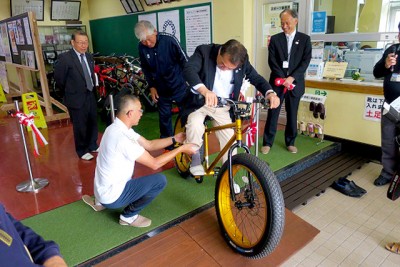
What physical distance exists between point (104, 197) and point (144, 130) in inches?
114

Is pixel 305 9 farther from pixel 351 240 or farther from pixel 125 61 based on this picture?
pixel 125 61

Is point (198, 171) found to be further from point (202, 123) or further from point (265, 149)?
point (265, 149)

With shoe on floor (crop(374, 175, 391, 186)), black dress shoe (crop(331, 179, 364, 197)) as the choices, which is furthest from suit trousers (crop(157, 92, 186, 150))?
shoe on floor (crop(374, 175, 391, 186))

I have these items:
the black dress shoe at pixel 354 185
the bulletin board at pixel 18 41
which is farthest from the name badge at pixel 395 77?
the bulletin board at pixel 18 41

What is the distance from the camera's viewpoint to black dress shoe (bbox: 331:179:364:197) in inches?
121

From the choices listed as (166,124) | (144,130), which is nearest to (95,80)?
(166,124)

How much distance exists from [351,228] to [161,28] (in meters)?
5.21

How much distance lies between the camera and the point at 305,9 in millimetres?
4094

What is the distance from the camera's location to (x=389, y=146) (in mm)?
3164

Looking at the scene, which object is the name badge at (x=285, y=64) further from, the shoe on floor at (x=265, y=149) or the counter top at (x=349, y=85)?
the shoe on floor at (x=265, y=149)

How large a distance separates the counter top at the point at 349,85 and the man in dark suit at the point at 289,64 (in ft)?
1.97

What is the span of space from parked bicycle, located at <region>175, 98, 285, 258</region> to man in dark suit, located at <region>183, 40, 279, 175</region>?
0.15 metres

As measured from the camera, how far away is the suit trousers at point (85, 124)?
3.62 m

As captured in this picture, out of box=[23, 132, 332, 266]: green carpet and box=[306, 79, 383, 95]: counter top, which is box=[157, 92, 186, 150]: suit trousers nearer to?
box=[23, 132, 332, 266]: green carpet
